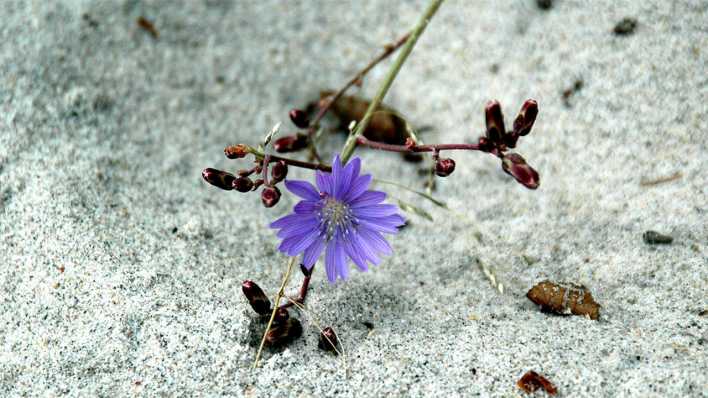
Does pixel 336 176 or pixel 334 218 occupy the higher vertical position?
pixel 336 176

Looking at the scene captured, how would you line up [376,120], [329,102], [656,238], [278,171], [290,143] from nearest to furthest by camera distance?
[278,171] < [656,238] < [290,143] < [329,102] < [376,120]

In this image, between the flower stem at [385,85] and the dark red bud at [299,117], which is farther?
the dark red bud at [299,117]

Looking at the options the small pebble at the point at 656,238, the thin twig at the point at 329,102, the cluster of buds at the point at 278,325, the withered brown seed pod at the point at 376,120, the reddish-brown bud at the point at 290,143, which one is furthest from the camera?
the withered brown seed pod at the point at 376,120

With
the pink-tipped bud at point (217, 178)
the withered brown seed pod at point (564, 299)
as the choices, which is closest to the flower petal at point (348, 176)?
the pink-tipped bud at point (217, 178)

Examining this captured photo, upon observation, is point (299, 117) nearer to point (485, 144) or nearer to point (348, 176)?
point (348, 176)

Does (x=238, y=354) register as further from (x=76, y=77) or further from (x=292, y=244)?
(x=76, y=77)

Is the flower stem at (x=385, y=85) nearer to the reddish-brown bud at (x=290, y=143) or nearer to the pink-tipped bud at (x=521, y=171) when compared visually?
the reddish-brown bud at (x=290, y=143)

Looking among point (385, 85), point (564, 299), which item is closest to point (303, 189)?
point (385, 85)
